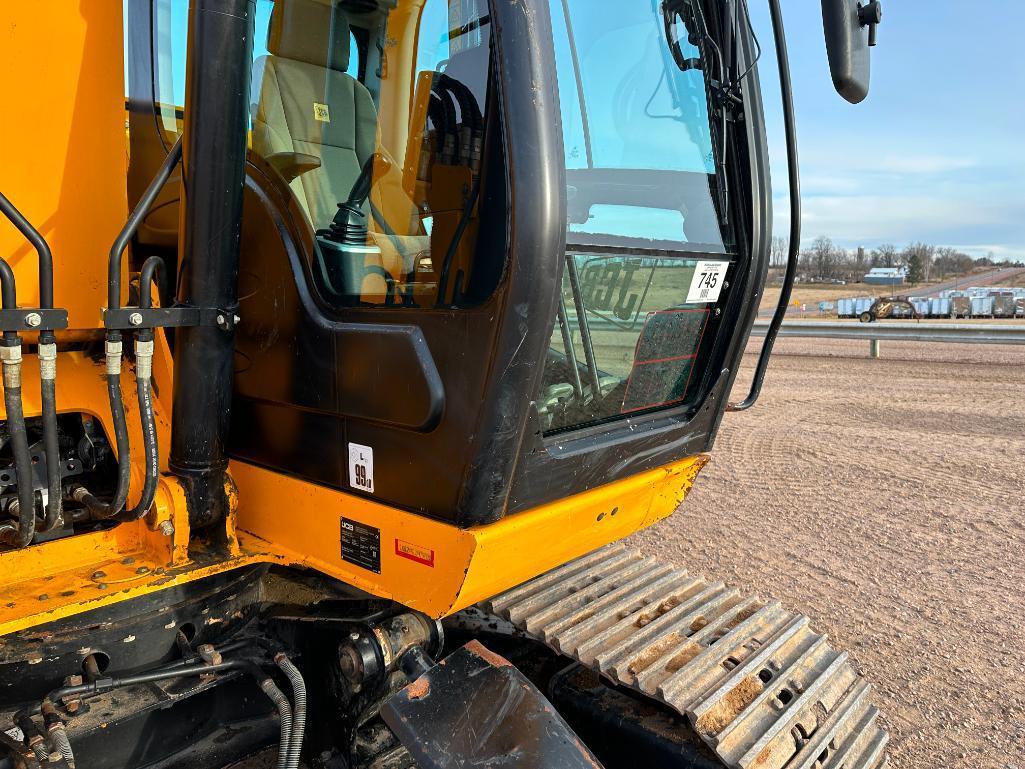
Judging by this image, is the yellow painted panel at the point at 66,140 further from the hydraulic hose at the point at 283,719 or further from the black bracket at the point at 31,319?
the hydraulic hose at the point at 283,719

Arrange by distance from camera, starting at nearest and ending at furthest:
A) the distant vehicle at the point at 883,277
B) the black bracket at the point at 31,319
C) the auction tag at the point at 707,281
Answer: the black bracket at the point at 31,319 < the auction tag at the point at 707,281 < the distant vehicle at the point at 883,277

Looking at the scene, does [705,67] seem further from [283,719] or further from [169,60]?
[283,719]

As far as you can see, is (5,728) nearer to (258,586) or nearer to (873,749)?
(258,586)

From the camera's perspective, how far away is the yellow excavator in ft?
5.42

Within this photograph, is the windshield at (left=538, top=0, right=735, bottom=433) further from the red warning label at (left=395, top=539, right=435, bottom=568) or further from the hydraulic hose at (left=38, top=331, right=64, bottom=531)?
the hydraulic hose at (left=38, top=331, right=64, bottom=531)

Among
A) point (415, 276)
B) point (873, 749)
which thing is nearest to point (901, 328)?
point (873, 749)

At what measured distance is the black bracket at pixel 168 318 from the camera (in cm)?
174

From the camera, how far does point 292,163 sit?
1.95 metres

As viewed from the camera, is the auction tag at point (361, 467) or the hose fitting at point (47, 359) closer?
the hose fitting at point (47, 359)

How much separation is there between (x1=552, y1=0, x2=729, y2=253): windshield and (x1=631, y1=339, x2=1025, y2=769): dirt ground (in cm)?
194

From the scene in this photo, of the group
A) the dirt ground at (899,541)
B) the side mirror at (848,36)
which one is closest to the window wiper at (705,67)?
the side mirror at (848,36)

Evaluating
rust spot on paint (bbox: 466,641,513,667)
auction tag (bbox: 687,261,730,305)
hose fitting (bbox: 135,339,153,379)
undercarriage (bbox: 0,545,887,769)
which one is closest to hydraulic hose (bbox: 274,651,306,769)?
undercarriage (bbox: 0,545,887,769)

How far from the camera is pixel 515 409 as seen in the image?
1601mm

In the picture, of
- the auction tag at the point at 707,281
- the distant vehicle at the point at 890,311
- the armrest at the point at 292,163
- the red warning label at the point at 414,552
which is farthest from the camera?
the distant vehicle at the point at 890,311
